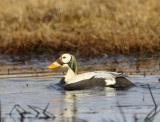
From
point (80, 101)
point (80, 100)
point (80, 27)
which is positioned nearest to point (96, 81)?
point (80, 100)

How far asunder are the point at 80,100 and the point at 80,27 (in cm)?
682

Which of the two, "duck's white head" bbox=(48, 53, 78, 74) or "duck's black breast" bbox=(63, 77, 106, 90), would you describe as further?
"duck's white head" bbox=(48, 53, 78, 74)

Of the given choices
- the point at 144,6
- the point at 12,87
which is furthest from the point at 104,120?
the point at 144,6

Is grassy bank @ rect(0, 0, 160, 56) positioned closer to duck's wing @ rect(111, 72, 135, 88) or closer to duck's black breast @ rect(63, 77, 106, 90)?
duck's black breast @ rect(63, 77, 106, 90)

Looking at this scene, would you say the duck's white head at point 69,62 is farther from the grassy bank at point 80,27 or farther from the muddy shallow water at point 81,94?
the grassy bank at point 80,27

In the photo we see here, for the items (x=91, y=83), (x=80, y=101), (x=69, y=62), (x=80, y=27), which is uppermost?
(x=80, y=27)

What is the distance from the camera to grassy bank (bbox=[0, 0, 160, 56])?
15.4 meters

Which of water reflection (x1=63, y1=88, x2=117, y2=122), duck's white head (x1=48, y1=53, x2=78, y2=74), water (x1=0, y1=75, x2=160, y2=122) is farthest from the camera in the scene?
duck's white head (x1=48, y1=53, x2=78, y2=74)

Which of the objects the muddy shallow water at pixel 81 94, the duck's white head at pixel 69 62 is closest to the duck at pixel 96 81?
the muddy shallow water at pixel 81 94

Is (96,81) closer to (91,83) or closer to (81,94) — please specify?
(91,83)

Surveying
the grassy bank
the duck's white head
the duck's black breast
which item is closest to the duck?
the duck's black breast

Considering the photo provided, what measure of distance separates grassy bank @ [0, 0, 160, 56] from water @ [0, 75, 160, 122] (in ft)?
9.22

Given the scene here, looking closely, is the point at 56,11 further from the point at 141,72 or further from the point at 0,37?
the point at 141,72

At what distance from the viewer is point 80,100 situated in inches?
396
